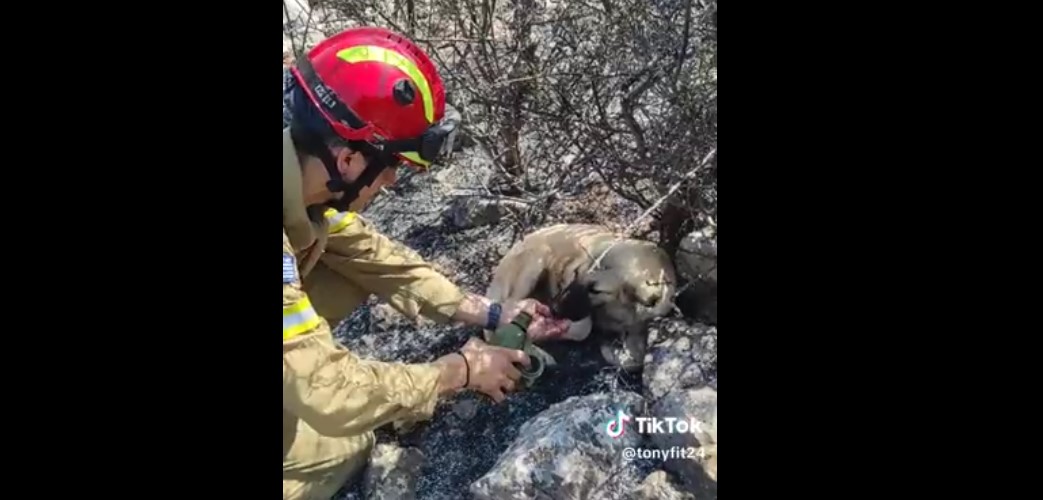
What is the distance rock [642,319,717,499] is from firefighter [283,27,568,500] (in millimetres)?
339

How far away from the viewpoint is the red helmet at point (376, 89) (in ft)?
10.9

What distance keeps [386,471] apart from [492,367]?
18.6 inches

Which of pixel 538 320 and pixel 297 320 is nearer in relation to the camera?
pixel 297 320

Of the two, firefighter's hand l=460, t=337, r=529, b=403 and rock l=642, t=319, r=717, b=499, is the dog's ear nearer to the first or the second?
rock l=642, t=319, r=717, b=499

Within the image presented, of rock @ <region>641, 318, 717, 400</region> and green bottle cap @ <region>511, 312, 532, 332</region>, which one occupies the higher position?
green bottle cap @ <region>511, 312, 532, 332</region>

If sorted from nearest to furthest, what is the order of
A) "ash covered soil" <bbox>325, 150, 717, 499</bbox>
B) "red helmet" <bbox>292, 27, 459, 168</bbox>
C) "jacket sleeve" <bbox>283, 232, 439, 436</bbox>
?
"jacket sleeve" <bbox>283, 232, 439, 436</bbox>, "red helmet" <bbox>292, 27, 459, 168</bbox>, "ash covered soil" <bbox>325, 150, 717, 499</bbox>

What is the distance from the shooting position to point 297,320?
3293mm

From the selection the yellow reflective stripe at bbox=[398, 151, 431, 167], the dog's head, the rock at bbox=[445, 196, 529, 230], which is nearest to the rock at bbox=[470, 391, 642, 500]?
the dog's head

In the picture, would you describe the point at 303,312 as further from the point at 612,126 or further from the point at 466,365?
the point at 612,126

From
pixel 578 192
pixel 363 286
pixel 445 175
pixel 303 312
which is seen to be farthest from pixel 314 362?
pixel 578 192

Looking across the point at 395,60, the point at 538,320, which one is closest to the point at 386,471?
the point at 538,320

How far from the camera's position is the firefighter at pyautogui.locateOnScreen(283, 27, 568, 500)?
3.28 metres

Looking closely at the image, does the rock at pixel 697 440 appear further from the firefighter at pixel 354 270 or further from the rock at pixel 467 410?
the rock at pixel 467 410

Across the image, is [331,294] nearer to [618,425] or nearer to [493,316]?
[493,316]
